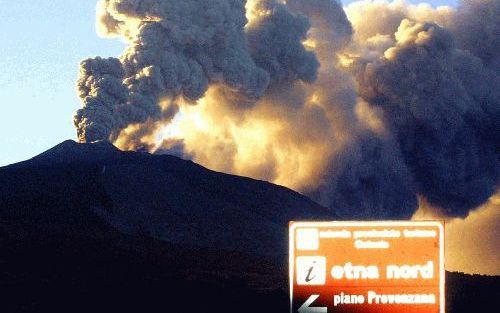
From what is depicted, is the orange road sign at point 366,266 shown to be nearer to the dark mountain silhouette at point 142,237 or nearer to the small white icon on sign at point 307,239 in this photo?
the small white icon on sign at point 307,239

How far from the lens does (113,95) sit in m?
104

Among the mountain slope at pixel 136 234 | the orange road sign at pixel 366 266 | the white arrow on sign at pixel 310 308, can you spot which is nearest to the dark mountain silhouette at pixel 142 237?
the mountain slope at pixel 136 234

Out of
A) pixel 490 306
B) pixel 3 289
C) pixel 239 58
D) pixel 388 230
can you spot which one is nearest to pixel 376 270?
pixel 388 230

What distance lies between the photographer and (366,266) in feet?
72.5

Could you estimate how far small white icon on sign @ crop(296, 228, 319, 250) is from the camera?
22.0m

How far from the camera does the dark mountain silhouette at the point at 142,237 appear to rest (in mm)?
62875

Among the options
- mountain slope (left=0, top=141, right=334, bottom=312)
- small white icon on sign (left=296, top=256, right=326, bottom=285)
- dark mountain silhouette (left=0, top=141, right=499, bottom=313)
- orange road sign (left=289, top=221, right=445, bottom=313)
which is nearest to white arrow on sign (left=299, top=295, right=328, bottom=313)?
orange road sign (left=289, top=221, right=445, bottom=313)

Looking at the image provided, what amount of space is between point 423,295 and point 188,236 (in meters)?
73.5

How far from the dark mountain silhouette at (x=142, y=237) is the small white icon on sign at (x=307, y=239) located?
35.2 metres

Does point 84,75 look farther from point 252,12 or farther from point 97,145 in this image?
point 252,12

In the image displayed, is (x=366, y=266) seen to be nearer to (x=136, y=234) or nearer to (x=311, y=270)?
(x=311, y=270)

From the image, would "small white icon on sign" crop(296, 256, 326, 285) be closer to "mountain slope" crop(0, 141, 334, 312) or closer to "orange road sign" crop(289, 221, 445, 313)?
"orange road sign" crop(289, 221, 445, 313)

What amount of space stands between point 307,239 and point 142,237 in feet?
231

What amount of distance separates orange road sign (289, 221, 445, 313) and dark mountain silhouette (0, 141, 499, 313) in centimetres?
3509
